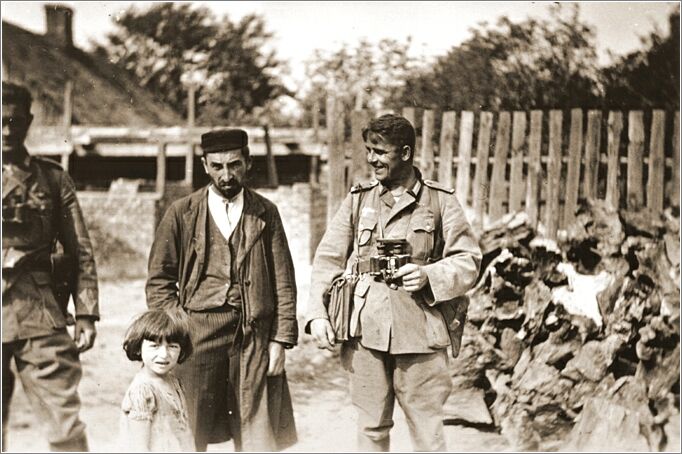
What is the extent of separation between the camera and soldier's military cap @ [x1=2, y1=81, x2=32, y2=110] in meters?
4.00

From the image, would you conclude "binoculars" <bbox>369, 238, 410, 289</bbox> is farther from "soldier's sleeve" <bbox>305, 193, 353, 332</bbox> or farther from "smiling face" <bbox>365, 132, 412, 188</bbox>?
"smiling face" <bbox>365, 132, 412, 188</bbox>

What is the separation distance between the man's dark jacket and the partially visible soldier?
1.72 ft

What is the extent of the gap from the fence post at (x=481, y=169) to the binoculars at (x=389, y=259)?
5.32ft

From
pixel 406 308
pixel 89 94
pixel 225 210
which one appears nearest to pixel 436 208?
pixel 406 308

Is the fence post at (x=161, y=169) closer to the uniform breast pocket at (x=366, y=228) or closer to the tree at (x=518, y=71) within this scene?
the tree at (x=518, y=71)

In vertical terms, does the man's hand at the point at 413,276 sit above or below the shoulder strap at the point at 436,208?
below

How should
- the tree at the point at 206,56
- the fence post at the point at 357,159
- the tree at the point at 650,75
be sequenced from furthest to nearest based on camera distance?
the tree at the point at 206,56 < the fence post at the point at 357,159 < the tree at the point at 650,75

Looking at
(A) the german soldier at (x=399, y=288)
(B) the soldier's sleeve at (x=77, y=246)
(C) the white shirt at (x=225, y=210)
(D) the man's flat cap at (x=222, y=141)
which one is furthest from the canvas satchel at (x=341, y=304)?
(B) the soldier's sleeve at (x=77, y=246)

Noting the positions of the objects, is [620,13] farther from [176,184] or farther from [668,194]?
[176,184]

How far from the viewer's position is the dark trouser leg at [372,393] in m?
3.47

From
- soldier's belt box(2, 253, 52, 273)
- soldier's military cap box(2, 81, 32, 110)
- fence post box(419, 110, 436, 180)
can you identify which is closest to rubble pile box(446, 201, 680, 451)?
fence post box(419, 110, 436, 180)

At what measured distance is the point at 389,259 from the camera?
3.46 m

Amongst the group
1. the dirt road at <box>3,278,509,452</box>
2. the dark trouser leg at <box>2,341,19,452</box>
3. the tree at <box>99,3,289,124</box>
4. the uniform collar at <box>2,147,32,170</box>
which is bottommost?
the dirt road at <box>3,278,509,452</box>

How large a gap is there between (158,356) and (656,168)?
342 centimetres
